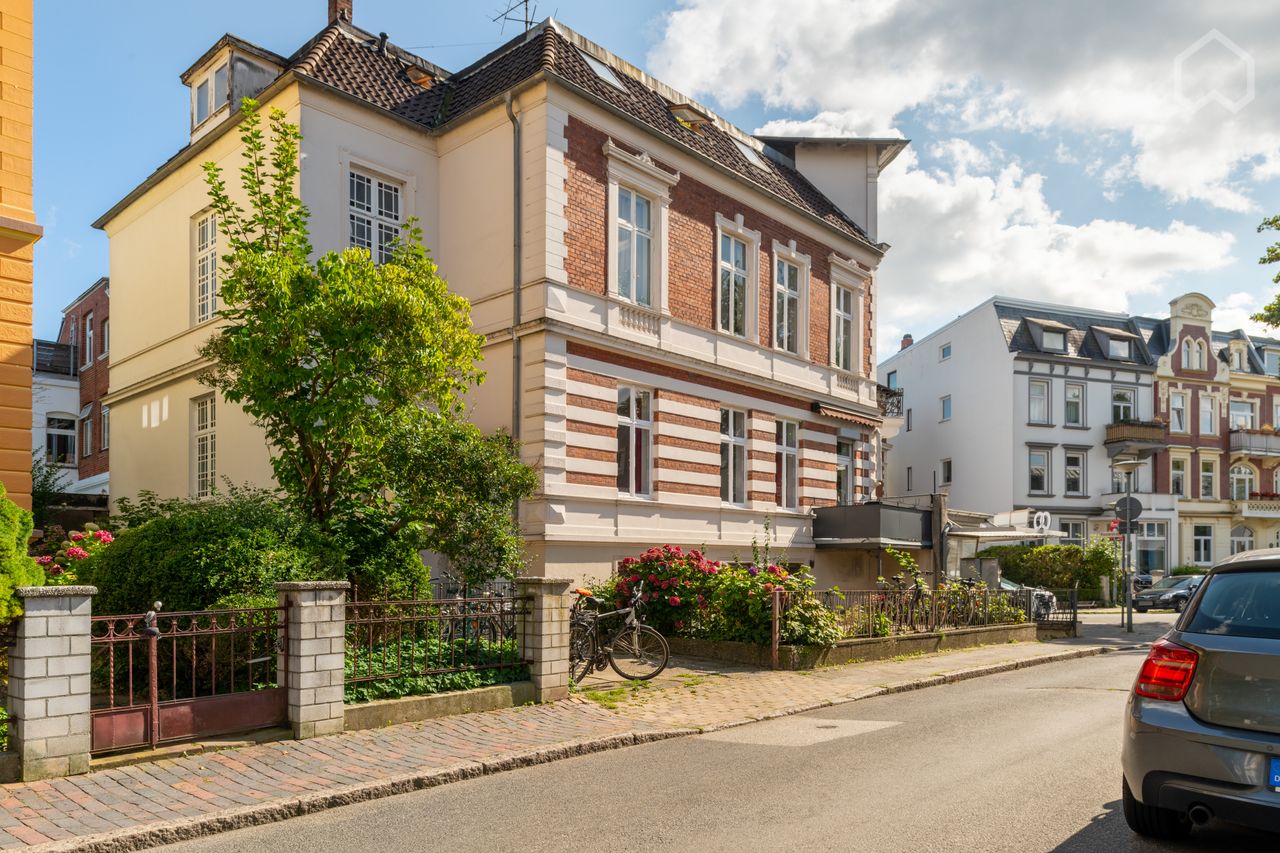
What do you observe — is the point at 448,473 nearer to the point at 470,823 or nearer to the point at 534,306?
the point at 534,306

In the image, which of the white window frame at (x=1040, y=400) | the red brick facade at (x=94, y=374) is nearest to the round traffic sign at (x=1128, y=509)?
the white window frame at (x=1040, y=400)

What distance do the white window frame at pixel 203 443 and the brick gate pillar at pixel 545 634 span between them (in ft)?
36.6

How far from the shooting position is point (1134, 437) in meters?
45.8

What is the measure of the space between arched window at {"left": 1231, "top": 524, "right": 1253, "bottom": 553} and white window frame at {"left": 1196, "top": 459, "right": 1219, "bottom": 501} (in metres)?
2.32

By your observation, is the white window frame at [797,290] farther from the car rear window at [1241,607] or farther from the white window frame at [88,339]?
the white window frame at [88,339]

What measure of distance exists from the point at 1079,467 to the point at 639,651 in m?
38.1

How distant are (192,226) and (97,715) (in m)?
15.3

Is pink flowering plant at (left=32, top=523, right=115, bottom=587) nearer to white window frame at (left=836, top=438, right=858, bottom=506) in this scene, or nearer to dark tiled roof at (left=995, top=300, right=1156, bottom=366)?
white window frame at (left=836, top=438, right=858, bottom=506)

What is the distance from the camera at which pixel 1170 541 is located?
4819 centimetres

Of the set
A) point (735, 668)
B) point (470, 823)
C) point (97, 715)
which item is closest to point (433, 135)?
point (735, 668)

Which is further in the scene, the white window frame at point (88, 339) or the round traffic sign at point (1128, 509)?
the white window frame at point (88, 339)

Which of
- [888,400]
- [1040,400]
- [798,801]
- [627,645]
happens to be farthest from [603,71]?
[1040,400]

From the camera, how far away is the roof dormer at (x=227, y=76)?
1975cm

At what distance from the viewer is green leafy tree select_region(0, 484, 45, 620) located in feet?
24.1
